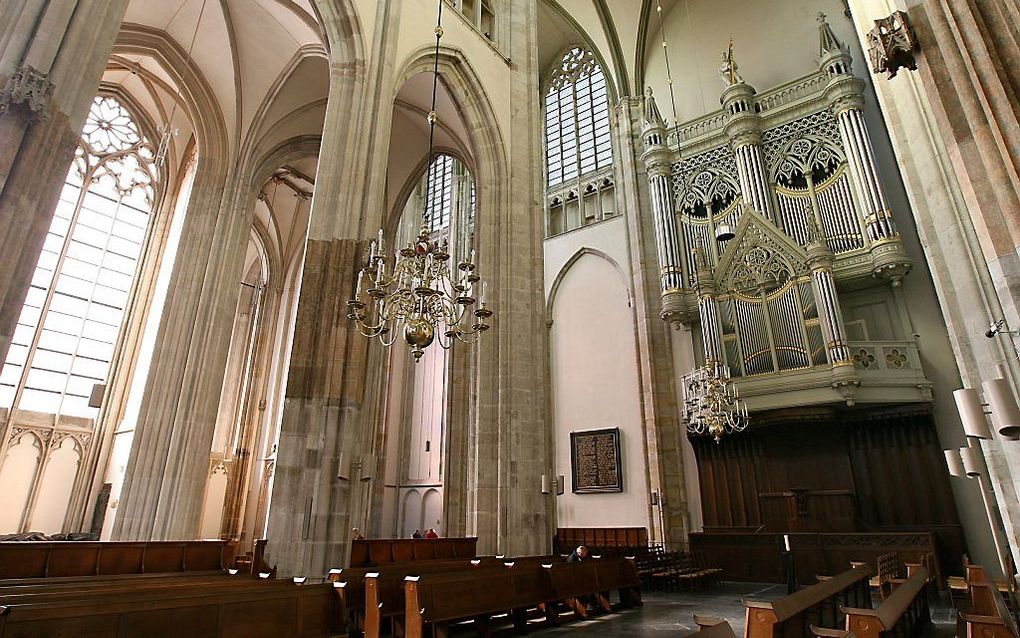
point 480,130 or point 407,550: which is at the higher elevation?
point 480,130

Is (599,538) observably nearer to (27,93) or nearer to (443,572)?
(443,572)

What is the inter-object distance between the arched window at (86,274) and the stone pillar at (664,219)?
46.9 ft

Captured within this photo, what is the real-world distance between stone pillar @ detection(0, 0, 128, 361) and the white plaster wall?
41.7ft

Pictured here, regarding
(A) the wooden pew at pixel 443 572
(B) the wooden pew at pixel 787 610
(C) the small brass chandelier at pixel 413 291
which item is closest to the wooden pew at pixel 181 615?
(A) the wooden pew at pixel 443 572

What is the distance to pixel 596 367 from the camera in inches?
618

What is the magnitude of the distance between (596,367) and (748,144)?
7284 mm

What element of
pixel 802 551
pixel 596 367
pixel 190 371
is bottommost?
pixel 802 551

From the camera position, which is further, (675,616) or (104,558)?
(104,558)

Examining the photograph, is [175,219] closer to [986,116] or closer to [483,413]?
[483,413]

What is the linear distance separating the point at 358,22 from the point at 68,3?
13.3 ft

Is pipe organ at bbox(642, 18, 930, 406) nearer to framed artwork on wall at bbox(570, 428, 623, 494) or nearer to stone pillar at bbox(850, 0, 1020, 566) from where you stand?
framed artwork on wall at bbox(570, 428, 623, 494)

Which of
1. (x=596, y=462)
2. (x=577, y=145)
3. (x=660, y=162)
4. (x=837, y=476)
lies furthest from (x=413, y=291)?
(x=577, y=145)

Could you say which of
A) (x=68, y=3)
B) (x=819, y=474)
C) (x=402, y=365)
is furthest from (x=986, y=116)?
(x=402, y=365)

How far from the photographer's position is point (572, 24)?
17.7 meters
